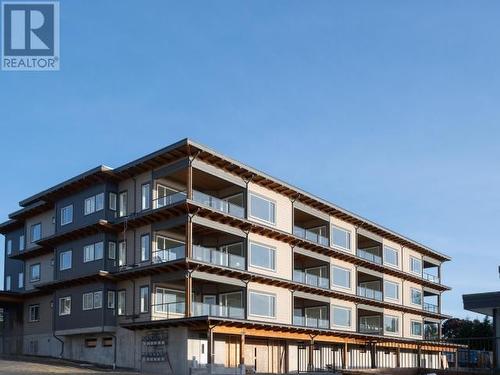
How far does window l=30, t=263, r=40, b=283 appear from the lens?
58812 millimetres

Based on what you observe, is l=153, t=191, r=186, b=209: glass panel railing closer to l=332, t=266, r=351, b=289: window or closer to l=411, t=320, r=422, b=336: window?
l=332, t=266, r=351, b=289: window

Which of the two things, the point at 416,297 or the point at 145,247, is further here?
the point at 416,297

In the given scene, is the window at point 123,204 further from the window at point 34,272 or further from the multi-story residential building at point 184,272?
the window at point 34,272

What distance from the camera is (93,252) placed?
49.7 m

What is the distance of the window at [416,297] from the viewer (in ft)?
249

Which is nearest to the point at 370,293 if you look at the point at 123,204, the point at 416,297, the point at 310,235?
the point at 416,297

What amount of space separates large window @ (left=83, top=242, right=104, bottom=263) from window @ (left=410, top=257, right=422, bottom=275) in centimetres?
3971

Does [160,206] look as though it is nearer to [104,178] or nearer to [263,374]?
[104,178]

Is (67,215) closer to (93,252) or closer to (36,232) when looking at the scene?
(93,252)

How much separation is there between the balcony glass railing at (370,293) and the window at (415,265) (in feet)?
31.2

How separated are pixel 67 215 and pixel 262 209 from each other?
1507 cm

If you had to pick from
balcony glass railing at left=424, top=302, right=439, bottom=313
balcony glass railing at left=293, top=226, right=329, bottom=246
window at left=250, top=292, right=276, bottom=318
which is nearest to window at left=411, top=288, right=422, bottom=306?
balcony glass railing at left=424, top=302, right=439, bottom=313

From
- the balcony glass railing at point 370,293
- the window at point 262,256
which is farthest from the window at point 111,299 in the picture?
the balcony glass railing at point 370,293

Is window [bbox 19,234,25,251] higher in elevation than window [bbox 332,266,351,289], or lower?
higher
